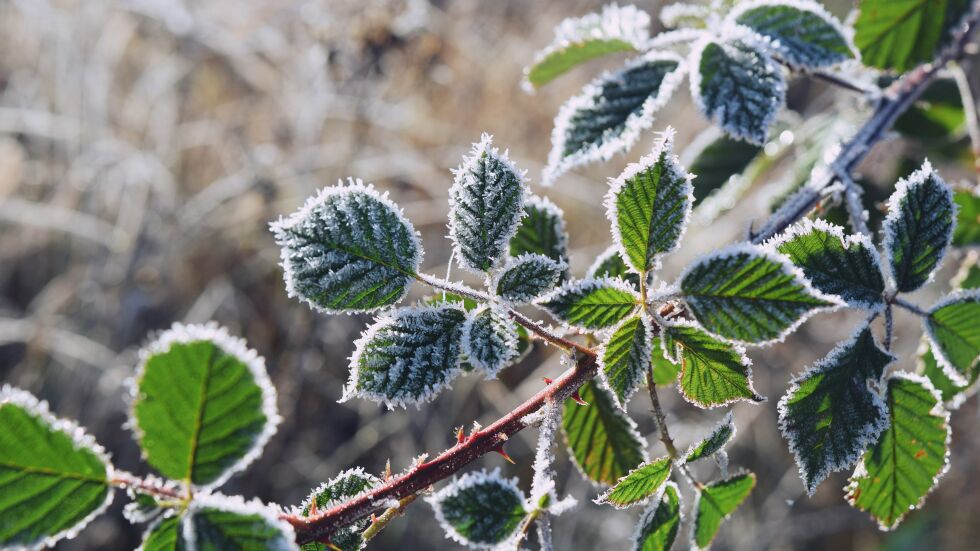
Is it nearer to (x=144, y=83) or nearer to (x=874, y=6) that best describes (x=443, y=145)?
(x=144, y=83)

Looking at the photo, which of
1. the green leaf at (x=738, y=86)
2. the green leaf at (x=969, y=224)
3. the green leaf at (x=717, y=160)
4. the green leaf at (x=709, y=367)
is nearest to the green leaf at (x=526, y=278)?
the green leaf at (x=709, y=367)

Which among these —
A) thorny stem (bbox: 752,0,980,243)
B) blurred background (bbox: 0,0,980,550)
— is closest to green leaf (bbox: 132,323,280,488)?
thorny stem (bbox: 752,0,980,243)

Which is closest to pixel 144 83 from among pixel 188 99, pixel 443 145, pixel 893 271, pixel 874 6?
pixel 188 99

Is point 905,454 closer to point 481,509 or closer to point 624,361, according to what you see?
point 624,361

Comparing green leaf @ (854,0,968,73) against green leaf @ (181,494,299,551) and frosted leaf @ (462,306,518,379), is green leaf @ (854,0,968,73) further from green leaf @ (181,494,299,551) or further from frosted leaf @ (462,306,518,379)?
green leaf @ (181,494,299,551)

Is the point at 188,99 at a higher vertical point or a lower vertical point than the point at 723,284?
higher

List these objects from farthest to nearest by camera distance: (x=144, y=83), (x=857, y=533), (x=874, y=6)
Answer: (x=857, y=533), (x=144, y=83), (x=874, y=6)
